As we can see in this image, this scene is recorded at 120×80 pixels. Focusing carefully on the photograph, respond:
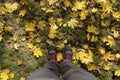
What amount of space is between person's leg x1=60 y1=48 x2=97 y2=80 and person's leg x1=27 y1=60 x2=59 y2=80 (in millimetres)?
92

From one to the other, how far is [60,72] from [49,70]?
0.19 m

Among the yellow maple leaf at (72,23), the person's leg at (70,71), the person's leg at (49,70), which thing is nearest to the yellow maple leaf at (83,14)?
the yellow maple leaf at (72,23)

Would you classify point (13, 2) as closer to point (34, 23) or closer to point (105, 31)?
point (34, 23)

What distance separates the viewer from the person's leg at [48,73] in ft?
11.0

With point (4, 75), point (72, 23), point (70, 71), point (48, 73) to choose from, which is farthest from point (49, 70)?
point (72, 23)

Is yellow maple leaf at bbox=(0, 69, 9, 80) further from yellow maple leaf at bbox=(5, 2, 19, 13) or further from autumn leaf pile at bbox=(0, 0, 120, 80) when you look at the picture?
yellow maple leaf at bbox=(5, 2, 19, 13)

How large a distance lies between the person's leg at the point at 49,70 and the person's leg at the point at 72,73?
0.09m

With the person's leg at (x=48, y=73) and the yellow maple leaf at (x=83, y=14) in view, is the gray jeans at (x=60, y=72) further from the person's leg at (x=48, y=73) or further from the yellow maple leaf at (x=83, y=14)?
the yellow maple leaf at (x=83, y=14)

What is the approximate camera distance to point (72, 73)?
345cm

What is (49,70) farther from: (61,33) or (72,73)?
(61,33)

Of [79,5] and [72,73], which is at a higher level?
[79,5]

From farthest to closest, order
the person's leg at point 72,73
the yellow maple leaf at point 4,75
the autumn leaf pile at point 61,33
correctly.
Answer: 1. the autumn leaf pile at point 61,33
2. the yellow maple leaf at point 4,75
3. the person's leg at point 72,73

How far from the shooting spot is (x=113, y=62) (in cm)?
408

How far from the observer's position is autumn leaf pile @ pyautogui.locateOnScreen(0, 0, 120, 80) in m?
4.00
